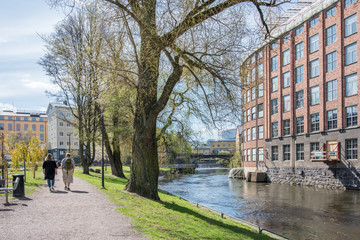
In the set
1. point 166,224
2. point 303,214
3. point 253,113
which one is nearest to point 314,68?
point 253,113

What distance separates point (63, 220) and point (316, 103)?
3490 cm

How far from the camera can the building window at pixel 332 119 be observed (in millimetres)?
36000

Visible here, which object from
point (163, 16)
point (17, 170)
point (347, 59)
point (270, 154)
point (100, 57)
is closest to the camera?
point (163, 16)

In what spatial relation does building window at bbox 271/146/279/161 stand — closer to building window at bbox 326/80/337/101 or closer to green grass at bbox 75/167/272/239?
building window at bbox 326/80/337/101

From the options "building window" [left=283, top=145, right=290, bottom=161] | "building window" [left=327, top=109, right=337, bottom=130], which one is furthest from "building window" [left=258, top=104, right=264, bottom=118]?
"building window" [left=327, top=109, right=337, bottom=130]

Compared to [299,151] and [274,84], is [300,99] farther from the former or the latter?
[299,151]

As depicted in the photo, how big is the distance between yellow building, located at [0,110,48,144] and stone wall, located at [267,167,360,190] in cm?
8671

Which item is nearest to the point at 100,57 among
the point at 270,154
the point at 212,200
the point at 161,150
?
the point at 161,150

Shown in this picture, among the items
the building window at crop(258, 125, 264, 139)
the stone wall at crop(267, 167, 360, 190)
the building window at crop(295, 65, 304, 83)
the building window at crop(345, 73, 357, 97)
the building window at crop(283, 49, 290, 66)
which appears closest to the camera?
the stone wall at crop(267, 167, 360, 190)

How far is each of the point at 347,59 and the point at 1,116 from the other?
106930 millimetres

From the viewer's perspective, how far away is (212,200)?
84.4 ft

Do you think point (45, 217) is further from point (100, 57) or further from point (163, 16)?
point (163, 16)

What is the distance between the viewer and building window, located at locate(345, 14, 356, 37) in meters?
33.1

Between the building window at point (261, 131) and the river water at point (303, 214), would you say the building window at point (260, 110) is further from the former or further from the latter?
the river water at point (303, 214)
